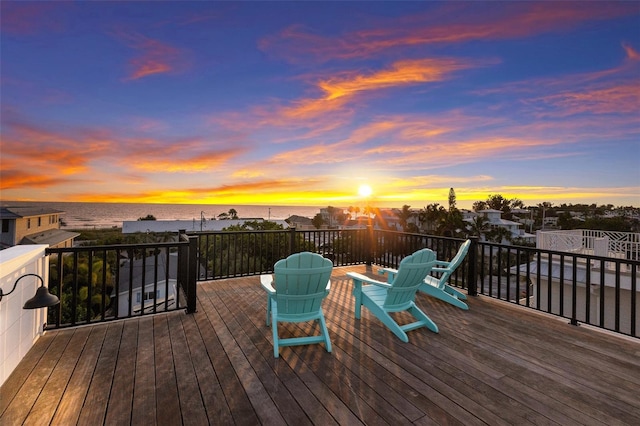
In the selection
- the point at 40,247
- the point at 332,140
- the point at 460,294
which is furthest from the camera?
the point at 332,140

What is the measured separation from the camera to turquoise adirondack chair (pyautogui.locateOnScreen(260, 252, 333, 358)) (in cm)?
269

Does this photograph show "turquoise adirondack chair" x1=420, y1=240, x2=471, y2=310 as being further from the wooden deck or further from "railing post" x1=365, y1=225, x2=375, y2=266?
"railing post" x1=365, y1=225, x2=375, y2=266

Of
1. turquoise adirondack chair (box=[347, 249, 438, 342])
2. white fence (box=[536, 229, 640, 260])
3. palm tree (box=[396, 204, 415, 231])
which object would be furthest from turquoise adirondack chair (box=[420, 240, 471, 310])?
palm tree (box=[396, 204, 415, 231])

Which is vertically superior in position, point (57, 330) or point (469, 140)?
point (469, 140)

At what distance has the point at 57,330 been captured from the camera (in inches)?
119

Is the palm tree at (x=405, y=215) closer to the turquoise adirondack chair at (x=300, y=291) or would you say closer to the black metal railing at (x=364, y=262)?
the black metal railing at (x=364, y=262)

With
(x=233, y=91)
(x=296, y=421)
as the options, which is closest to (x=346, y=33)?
(x=233, y=91)

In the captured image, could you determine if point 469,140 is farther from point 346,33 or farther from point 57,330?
point 57,330

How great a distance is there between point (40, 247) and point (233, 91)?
17.7 ft

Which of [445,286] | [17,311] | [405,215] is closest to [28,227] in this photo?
[17,311]

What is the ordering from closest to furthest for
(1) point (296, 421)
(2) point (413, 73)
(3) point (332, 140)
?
(1) point (296, 421)
(2) point (413, 73)
(3) point (332, 140)

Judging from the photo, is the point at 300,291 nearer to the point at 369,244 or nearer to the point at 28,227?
the point at 369,244

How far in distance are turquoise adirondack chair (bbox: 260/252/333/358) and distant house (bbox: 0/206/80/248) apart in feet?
62.0

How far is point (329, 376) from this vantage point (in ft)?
7.31
